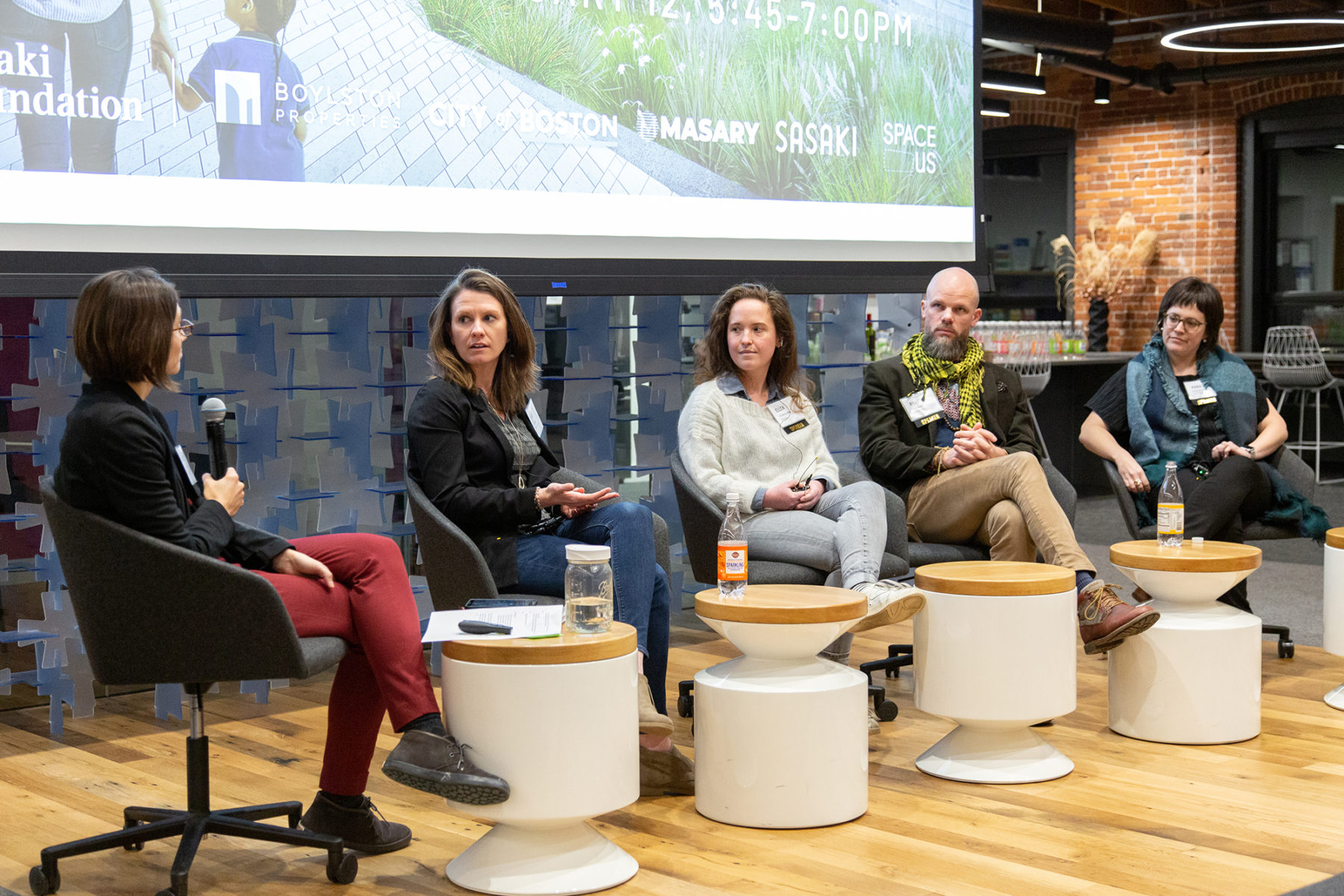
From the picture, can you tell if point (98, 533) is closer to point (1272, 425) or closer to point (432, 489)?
point (432, 489)

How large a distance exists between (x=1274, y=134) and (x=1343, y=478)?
2969 mm

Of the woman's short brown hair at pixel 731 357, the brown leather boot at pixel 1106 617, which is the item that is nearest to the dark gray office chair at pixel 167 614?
the woman's short brown hair at pixel 731 357

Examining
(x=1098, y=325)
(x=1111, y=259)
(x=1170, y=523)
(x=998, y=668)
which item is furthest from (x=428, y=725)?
(x=1111, y=259)

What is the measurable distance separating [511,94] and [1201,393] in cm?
234

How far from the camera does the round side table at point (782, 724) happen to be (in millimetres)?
2715

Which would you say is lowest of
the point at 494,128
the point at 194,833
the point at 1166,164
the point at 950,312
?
the point at 194,833

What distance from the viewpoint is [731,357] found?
3770mm

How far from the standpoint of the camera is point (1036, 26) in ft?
28.4

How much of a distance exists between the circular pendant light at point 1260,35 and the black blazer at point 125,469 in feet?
24.4

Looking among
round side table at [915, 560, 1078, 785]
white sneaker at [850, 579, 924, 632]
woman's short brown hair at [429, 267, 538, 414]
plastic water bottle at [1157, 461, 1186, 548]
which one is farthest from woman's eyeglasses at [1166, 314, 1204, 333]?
woman's short brown hair at [429, 267, 538, 414]

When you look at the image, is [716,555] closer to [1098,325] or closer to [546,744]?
[546,744]

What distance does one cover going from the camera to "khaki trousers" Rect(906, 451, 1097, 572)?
3588mm

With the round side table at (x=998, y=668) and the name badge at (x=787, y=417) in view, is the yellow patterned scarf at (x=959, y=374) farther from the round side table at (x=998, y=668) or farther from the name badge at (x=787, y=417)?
the round side table at (x=998, y=668)

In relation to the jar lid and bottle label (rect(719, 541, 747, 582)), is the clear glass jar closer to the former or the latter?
the jar lid
